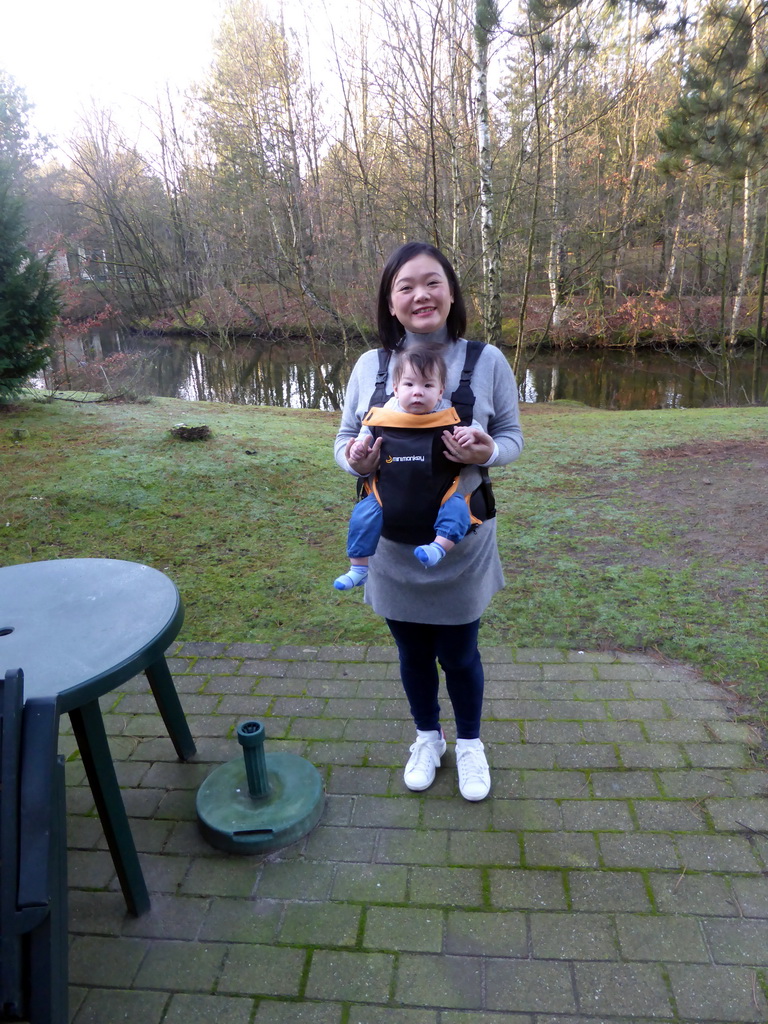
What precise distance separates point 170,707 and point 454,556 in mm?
1305

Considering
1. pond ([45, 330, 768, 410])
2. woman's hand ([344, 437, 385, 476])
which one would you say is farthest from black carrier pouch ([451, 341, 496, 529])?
pond ([45, 330, 768, 410])

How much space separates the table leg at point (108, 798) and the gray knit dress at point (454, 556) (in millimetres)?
946

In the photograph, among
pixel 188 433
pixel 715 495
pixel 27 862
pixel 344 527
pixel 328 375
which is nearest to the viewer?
pixel 27 862

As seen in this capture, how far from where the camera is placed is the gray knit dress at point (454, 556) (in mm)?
2137

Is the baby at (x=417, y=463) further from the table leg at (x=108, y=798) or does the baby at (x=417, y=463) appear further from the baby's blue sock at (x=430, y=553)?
the table leg at (x=108, y=798)

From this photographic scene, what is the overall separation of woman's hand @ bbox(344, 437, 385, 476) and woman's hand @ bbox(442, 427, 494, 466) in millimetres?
210

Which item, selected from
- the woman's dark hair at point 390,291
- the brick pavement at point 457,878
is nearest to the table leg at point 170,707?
the brick pavement at point 457,878

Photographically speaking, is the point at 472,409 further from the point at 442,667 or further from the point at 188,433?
the point at 188,433

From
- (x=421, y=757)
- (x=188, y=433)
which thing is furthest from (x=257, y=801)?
(x=188, y=433)

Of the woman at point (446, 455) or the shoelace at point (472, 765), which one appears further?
the shoelace at point (472, 765)

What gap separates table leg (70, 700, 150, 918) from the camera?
1.88 m

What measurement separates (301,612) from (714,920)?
255 centimetres

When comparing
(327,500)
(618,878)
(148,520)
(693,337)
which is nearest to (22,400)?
(148,520)

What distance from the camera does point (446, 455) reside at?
196cm
